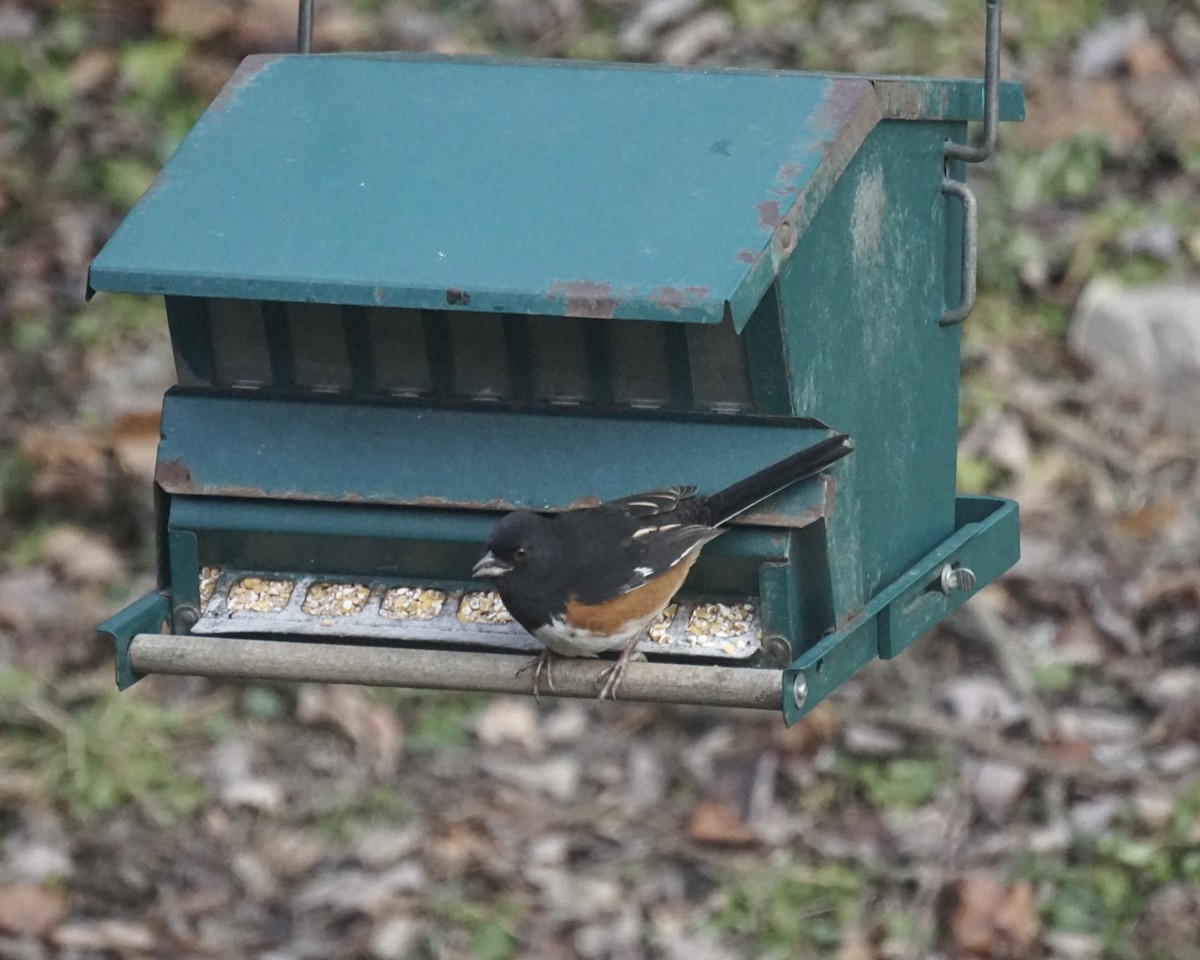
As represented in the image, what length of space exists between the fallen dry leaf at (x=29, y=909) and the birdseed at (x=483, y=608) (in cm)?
269

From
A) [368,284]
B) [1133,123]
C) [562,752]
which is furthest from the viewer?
[1133,123]

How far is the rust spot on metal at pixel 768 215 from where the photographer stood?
3.07 meters

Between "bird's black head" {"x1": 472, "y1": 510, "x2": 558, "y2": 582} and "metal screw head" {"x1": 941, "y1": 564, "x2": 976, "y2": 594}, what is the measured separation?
921mm

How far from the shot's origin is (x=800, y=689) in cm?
315

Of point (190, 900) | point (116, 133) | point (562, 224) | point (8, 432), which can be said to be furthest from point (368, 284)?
point (116, 133)

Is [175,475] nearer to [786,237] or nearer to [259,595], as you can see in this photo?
[259,595]

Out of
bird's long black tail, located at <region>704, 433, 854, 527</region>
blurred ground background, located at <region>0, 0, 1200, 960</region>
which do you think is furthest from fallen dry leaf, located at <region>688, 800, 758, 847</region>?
bird's long black tail, located at <region>704, 433, 854, 527</region>

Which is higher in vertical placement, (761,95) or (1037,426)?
(761,95)

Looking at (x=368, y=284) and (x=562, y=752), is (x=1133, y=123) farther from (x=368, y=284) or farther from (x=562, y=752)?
(x=368, y=284)

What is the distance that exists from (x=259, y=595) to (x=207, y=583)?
10 centimetres

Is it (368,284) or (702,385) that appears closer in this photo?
(368,284)

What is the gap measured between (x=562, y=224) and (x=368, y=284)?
344 mm

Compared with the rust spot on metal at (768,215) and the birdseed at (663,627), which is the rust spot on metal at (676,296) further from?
the birdseed at (663,627)

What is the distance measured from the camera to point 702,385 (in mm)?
3408
